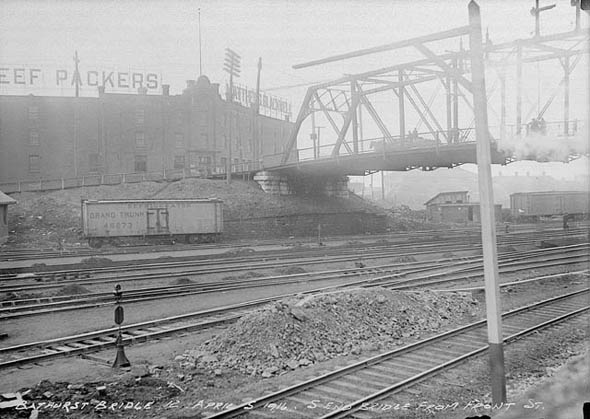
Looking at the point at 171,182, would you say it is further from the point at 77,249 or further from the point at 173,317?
the point at 173,317

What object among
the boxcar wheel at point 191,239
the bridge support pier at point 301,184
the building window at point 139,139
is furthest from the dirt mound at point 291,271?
the building window at point 139,139

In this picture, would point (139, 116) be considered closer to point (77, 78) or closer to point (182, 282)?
point (77, 78)

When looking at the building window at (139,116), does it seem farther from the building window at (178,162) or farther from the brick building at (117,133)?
the building window at (178,162)

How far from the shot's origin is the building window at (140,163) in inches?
2254

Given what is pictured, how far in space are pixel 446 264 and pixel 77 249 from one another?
20.1 meters

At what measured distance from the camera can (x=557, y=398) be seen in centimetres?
570

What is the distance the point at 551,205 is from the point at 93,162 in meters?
48.0

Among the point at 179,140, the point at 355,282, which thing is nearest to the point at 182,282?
the point at 355,282

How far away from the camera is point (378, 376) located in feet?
27.2

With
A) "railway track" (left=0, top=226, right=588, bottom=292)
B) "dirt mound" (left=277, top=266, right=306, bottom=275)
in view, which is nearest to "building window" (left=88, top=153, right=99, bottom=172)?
"railway track" (left=0, top=226, right=588, bottom=292)

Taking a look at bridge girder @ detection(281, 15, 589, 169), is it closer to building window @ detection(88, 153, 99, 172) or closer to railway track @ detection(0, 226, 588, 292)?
railway track @ detection(0, 226, 588, 292)

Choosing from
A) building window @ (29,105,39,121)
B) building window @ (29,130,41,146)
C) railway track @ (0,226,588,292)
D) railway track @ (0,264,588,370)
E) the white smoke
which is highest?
building window @ (29,105,39,121)

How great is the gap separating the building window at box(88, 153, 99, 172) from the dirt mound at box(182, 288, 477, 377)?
1880 inches

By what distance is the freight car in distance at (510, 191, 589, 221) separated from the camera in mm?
57406
